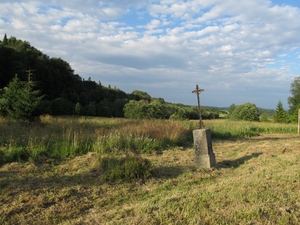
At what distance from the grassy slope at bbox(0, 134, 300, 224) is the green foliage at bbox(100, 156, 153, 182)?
0.22 metres

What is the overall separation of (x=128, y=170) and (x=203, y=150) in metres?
2.28

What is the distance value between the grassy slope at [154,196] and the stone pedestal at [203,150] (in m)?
0.28

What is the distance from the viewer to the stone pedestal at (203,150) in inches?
268

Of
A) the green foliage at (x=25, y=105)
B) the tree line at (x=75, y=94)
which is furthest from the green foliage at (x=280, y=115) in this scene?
the green foliage at (x=25, y=105)

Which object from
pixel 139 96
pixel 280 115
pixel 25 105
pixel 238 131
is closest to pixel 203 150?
pixel 25 105

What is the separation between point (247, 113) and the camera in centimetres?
4281

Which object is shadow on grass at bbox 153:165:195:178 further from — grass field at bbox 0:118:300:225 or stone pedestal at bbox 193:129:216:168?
stone pedestal at bbox 193:129:216:168

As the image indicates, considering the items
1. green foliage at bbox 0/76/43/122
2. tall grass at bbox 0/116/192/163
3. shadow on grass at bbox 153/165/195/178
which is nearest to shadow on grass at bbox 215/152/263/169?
shadow on grass at bbox 153/165/195/178

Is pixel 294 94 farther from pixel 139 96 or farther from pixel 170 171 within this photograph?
pixel 170 171

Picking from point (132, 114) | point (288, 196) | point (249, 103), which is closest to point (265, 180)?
point (288, 196)

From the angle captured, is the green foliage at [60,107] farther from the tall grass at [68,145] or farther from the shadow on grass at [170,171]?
the shadow on grass at [170,171]

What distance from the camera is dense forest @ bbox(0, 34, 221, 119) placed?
35.7m

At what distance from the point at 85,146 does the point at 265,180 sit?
5038mm

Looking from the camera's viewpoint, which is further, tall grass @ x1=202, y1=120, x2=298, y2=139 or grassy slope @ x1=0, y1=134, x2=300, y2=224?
tall grass @ x1=202, y1=120, x2=298, y2=139
